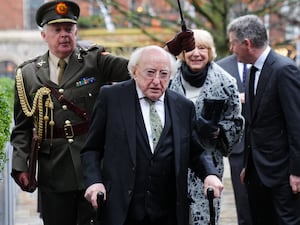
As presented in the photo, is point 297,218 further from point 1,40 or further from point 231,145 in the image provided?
point 1,40

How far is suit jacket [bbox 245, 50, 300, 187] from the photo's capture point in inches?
→ 232

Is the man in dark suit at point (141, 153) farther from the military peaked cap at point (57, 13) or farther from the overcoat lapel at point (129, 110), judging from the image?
the military peaked cap at point (57, 13)

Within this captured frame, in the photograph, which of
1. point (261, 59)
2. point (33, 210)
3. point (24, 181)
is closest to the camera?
point (24, 181)

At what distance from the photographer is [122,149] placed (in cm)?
480

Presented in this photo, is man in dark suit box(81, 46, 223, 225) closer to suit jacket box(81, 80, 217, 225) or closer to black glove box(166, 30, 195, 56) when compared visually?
suit jacket box(81, 80, 217, 225)

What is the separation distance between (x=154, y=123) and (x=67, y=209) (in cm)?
121

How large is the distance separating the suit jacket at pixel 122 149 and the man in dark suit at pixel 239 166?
244cm

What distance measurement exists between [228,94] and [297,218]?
1.10 m

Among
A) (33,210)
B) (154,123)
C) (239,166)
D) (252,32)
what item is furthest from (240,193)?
(33,210)

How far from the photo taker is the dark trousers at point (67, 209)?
5.66 m

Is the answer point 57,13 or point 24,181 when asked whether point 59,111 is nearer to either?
point 24,181

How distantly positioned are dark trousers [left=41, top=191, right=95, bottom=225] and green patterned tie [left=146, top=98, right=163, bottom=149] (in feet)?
3.47

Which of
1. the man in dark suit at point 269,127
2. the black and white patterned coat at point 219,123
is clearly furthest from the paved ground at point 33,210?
the black and white patterned coat at point 219,123

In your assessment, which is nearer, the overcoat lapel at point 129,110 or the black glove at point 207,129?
the overcoat lapel at point 129,110
